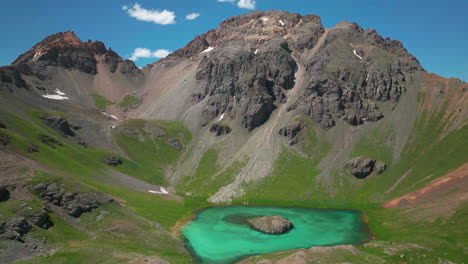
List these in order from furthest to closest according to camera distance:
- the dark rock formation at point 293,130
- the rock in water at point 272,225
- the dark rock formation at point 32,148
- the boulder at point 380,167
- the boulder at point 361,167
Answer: the dark rock formation at point 293,130 → the boulder at point 361,167 → the boulder at point 380,167 → the dark rock formation at point 32,148 → the rock in water at point 272,225

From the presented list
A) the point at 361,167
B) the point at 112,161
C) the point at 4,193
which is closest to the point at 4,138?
the point at 112,161

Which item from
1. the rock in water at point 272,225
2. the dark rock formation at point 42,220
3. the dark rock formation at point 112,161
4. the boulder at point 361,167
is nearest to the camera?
the dark rock formation at point 42,220

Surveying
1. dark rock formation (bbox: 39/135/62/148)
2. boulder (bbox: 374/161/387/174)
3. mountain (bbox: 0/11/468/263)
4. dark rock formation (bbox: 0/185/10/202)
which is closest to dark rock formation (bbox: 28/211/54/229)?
mountain (bbox: 0/11/468/263)

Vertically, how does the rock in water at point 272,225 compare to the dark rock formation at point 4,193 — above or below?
above

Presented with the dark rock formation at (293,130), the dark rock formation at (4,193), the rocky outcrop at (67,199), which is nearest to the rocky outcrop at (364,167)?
the dark rock formation at (293,130)

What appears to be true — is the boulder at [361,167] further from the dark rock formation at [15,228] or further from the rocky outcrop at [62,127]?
the rocky outcrop at [62,127]

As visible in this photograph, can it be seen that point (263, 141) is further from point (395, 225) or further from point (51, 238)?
point (51, 238)

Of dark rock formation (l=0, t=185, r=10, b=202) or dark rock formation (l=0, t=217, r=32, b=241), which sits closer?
dark rock formation (l=0, t=217, r=32, b=241)

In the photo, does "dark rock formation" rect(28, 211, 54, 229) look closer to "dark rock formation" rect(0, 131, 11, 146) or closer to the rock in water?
the rock in water
